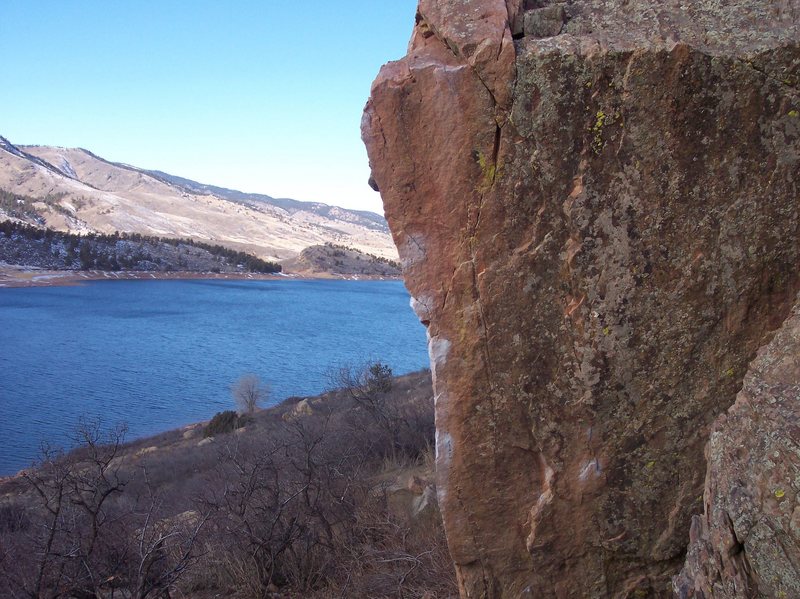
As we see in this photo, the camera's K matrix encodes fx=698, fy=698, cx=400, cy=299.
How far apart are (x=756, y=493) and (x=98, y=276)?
5973cm

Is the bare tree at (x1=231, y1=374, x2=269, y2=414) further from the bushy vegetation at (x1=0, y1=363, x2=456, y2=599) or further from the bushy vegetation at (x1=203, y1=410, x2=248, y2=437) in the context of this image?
the bushy vegetation at (x1=0, y1=363, x2=456, y2=599)

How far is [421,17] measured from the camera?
3781mm

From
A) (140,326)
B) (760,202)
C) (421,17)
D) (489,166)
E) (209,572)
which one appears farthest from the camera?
(140,326)

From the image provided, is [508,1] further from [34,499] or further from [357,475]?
[34,499]

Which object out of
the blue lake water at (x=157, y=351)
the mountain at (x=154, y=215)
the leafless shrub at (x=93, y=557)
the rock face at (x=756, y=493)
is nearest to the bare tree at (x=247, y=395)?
→ the blue lake water at (x=157, y=351)

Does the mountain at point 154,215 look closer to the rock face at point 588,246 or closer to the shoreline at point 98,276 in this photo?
the shoreline at point 98,276

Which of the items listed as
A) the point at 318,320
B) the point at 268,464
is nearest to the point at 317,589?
the point at 268,464

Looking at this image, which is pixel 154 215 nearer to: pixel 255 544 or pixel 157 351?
pixel 157 351

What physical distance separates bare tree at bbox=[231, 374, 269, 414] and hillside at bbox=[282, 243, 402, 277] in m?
58.5

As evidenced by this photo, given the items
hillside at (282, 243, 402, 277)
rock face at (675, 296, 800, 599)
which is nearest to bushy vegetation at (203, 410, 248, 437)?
rock face at (675, 296, 800, 599)

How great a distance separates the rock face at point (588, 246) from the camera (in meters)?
3.31

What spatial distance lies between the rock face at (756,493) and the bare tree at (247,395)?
17.7 meters

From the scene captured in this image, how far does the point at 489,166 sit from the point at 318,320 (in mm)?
37767

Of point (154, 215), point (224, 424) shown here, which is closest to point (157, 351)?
point (224, 424)
